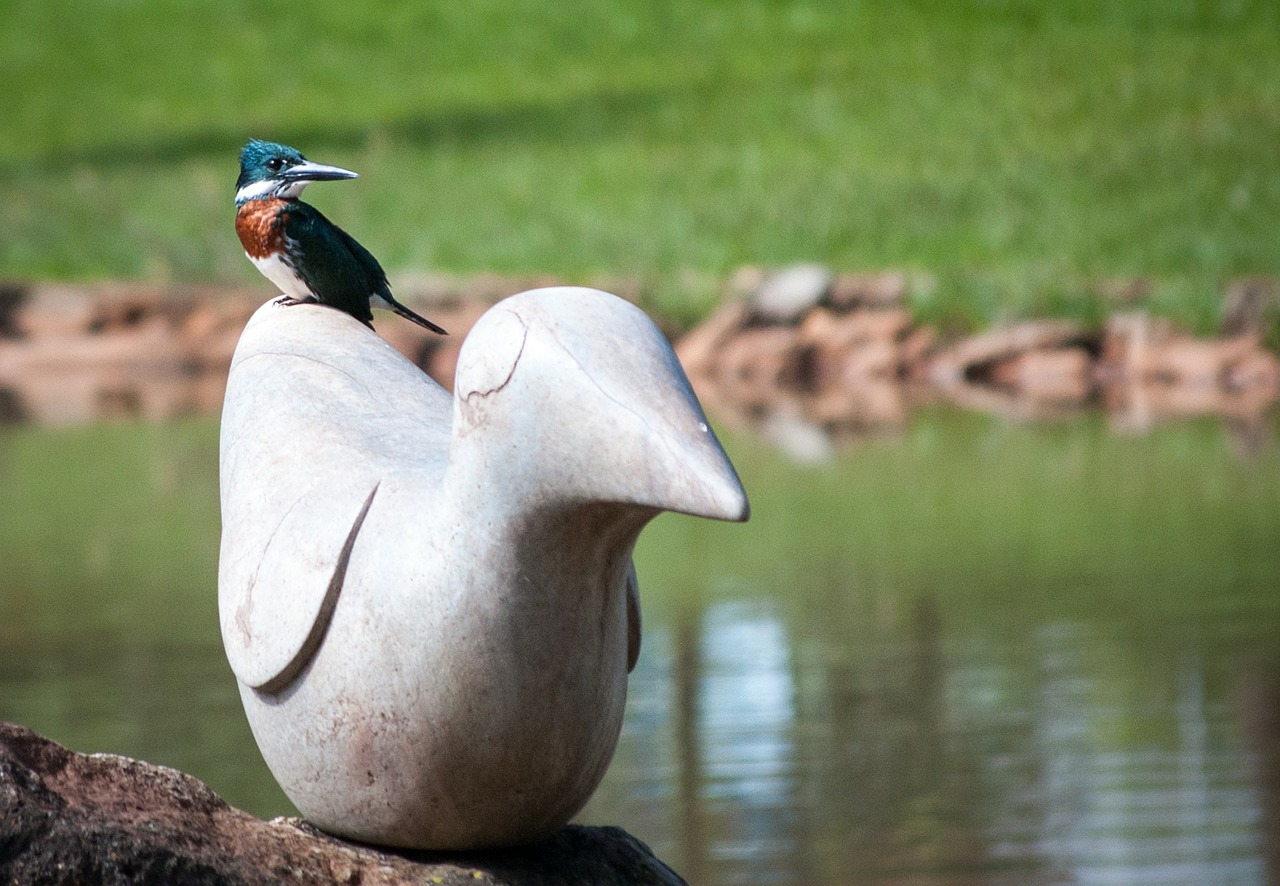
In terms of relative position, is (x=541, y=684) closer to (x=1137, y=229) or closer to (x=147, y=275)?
(x=1137, y=229)

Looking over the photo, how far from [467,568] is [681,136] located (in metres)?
17.3

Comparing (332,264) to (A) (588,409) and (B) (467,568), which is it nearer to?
(B) (467,568)

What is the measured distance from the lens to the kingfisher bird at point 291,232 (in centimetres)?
333

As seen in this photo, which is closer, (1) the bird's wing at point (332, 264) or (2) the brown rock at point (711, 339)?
(1) the bird's wing at point (332, 264)

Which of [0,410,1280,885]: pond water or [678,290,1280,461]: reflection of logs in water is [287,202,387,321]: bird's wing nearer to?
[0,410,1280,885]: pond water

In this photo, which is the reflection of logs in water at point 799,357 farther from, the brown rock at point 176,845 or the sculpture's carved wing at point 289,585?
the sculpture's carved wing at point 289,585

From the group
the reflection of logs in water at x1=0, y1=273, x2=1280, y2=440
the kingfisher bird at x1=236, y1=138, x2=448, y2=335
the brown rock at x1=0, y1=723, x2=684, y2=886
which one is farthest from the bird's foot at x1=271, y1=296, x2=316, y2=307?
the reflection of logs in water at x1=0, y1=273, x2=1280, y2=440

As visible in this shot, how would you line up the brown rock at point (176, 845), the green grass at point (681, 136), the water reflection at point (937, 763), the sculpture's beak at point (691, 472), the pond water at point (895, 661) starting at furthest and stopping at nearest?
the green grass at point (681, 136)
the pond water at point (895, 661)
the water reflection at point (937, 763)
the brown rock at point (176, 845)
the sculpture's beak at point (691, 472)

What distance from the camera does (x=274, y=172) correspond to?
11.0ft

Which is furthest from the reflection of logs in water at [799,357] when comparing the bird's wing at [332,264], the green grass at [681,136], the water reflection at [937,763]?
the bird's wing at [332,264]

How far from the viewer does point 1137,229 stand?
52.5 ft

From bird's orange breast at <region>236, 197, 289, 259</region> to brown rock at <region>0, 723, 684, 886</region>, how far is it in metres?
0.95

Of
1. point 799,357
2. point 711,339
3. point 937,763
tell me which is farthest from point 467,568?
point 799,357

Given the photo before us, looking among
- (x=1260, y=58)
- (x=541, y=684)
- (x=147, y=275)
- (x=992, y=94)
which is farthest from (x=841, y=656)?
(x=1260, y=58)
